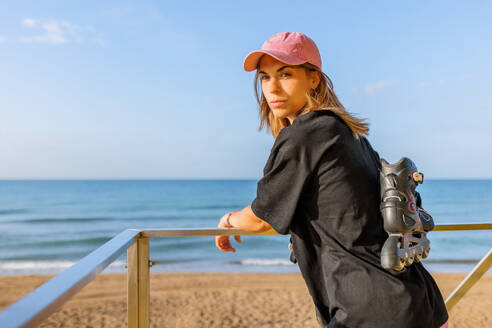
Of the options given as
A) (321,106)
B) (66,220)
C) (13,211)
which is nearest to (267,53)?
(321,106)

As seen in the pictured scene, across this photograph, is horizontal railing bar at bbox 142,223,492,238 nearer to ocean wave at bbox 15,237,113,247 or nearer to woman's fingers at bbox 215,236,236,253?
woman's fingers at bbox 215,236,236,253

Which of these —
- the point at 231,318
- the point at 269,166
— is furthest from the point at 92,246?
the point at 269,166

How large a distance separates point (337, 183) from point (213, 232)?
0.64 m

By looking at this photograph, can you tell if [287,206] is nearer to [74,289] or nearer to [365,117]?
[365,117]

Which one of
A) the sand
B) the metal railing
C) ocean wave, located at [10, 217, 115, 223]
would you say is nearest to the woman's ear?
the metal railing

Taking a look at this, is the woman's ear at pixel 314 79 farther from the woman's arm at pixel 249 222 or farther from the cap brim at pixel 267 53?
the woman's arm at pixel 249 222

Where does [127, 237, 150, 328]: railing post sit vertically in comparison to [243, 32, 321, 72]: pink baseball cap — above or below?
below

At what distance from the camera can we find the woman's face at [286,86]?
1.04m

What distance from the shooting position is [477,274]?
166cm

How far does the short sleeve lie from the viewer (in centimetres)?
88

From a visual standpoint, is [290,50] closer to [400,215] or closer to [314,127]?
[314,127]

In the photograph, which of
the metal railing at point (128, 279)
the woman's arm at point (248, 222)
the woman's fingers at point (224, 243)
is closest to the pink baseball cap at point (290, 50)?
the woman's arm at point (248, 222)

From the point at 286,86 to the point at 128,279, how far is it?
2.80 ft

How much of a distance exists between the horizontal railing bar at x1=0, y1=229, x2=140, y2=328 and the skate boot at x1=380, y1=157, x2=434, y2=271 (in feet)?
1.93
